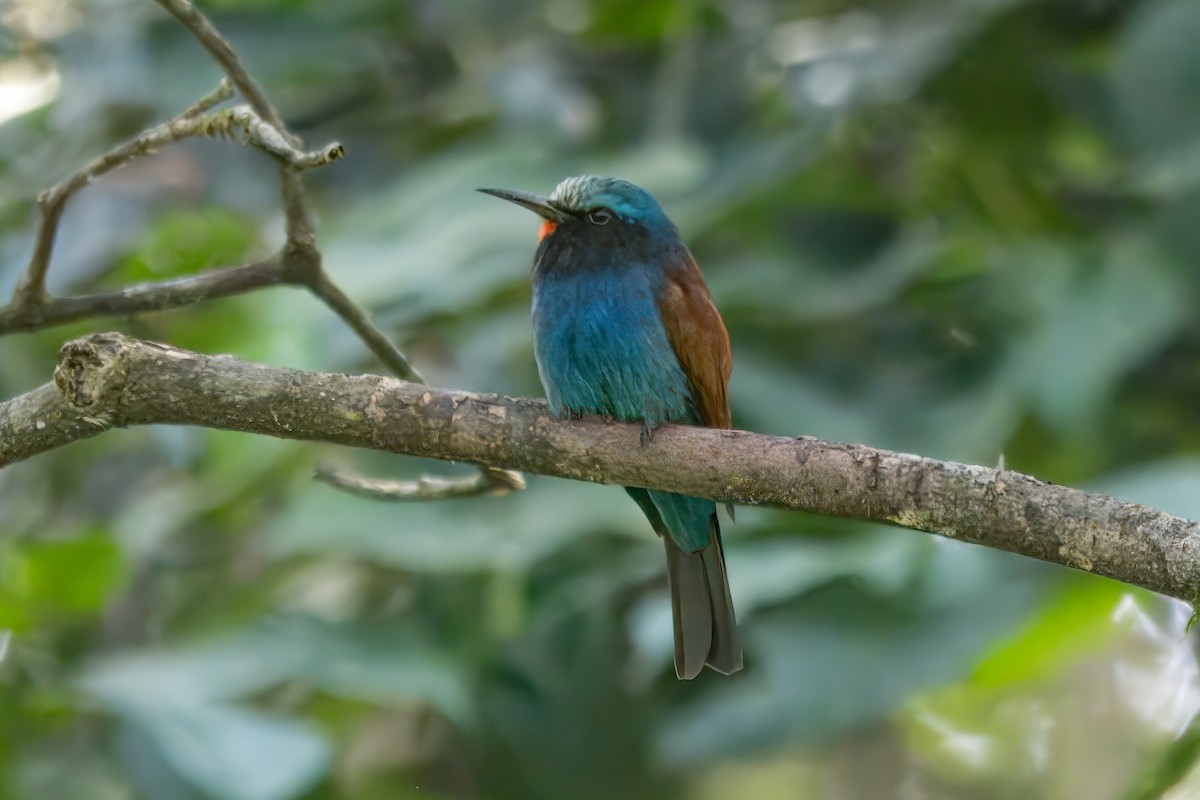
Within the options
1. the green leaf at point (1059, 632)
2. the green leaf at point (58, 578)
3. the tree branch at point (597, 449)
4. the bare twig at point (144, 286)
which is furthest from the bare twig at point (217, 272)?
the green leaf at point (1059, 632)

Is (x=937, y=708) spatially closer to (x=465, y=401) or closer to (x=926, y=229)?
(x=926, y=229)

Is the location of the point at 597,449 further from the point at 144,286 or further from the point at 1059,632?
the point at 1059,632

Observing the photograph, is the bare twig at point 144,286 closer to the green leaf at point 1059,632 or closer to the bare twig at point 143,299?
the bare twig at point 143,299

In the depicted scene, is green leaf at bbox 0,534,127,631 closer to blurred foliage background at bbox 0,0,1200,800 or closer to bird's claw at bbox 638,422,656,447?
blurred foliage background at bbox 0,0,1200,800

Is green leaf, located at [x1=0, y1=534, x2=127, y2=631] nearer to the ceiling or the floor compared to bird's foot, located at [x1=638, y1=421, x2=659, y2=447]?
nearer to the ceiling

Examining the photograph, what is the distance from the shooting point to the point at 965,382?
428 cm

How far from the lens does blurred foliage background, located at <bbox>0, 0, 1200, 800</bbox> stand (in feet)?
12.1

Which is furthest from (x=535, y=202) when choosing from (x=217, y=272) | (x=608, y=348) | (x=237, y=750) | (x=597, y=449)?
(x=237, y=750)

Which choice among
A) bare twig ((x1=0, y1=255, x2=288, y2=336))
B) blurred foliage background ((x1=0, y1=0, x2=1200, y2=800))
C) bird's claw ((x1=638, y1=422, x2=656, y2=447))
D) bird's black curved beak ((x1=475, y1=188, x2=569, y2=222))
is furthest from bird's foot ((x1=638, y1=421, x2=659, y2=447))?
blurred foliage background ((x1=0, y1=0, x2=1200, y2=800))

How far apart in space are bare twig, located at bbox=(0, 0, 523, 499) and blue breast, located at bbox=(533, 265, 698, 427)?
21.5 inches

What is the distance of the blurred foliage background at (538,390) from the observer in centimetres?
370

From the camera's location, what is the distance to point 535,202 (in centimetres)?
328

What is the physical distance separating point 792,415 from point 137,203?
2.39 metres

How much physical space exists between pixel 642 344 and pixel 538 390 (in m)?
1.20
